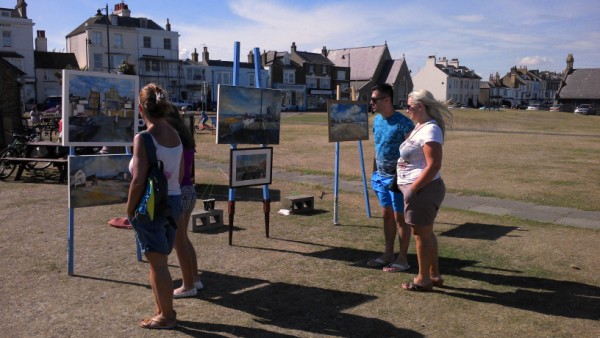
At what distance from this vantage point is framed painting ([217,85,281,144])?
6508mm

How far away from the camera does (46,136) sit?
83.7 ft

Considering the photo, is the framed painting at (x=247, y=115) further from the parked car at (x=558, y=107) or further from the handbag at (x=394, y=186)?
the parked car at (x=558, y=107)

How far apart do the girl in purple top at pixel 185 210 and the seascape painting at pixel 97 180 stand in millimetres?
1347

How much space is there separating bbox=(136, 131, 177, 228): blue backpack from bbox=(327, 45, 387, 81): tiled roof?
88.7 metres

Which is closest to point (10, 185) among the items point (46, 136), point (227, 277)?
point (227, 277)

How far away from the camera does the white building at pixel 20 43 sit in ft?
180

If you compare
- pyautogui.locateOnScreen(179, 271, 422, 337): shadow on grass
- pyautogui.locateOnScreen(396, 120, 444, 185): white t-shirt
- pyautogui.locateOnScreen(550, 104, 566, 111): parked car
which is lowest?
pyautogui.locateOnScreen(179, 271, 422, 337): shadow on grass

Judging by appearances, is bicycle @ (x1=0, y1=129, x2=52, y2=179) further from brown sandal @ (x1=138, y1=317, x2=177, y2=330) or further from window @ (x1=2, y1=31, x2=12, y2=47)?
window @ (x1=2, y1=31, x2=12, y2=47)

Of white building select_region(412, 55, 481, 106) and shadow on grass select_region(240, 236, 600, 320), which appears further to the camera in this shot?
white building select_region(412, 55, 481, 106)

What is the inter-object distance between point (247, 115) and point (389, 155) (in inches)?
82.8

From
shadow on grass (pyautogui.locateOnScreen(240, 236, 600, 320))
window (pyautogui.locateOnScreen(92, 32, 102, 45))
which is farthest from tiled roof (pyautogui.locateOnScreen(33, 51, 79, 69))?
shadow on grass (pyautogui.locateOnScreen(240, 236, 600, 320))

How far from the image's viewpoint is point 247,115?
6.80 m

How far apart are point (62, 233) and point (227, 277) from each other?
3.21 m

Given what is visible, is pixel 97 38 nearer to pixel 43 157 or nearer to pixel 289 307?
pixel 43 157
